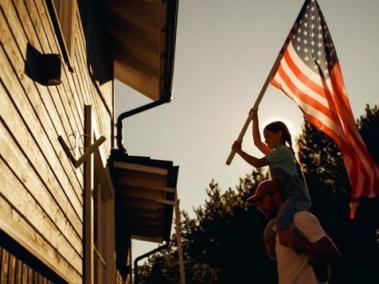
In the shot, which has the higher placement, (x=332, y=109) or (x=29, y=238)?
(x=332, y=109)

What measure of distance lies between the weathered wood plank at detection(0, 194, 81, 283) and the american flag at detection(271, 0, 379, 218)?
260 cm

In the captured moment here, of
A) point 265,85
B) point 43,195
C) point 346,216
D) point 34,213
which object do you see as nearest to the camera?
point 34,213

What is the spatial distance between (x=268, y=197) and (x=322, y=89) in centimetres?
141

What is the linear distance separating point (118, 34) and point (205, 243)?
18399 millimetres

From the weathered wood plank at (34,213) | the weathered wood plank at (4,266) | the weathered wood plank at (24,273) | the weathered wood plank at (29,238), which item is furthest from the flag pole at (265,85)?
the weathered wood plank at (4,266)

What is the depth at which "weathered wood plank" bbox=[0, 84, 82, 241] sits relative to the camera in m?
2.44

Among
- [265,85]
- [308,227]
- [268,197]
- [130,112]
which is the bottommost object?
[308,227]

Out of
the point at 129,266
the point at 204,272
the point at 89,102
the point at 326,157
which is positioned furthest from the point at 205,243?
the point at 89,102

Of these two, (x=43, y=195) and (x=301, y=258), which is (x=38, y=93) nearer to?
(x=43, y=195)

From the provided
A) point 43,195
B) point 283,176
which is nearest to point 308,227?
point 283,176

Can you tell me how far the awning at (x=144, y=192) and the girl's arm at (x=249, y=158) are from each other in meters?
3.51

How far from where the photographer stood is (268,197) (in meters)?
4.06

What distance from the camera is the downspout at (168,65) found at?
21.6ft

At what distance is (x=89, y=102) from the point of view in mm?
5965
